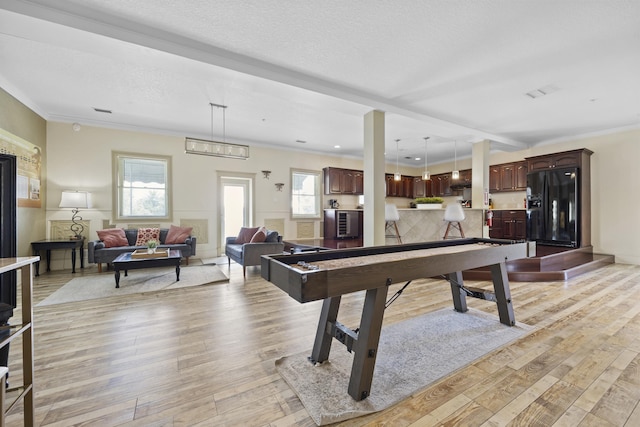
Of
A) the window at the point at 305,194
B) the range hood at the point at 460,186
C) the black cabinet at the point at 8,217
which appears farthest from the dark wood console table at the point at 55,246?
the range hood at the point at 460,186

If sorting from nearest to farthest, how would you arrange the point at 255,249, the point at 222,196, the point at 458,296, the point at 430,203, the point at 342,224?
1. the point at 458,296
2. the point at 255,249
3. the point at 430,203
4. the point at 222,196
5. the point at 342,224

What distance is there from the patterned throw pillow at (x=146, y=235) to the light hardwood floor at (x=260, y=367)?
211 centimetres

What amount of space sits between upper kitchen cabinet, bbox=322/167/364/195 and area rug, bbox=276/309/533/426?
5578 millimetres

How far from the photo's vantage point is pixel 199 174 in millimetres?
6582

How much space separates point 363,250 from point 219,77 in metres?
2.63

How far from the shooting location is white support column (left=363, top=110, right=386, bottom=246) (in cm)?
430

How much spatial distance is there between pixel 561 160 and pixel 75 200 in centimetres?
986

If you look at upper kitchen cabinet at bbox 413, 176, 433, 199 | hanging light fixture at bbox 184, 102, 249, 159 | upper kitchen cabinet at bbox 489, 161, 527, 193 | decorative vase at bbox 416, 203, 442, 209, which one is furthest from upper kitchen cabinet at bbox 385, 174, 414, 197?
hanging light fixture at bbox 184, 102, 249, 159

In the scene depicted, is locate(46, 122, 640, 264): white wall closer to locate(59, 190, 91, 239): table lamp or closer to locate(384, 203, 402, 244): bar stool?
locate(59, 190, 91, 239): table lamp

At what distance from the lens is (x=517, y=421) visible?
146cm

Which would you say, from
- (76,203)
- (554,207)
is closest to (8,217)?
(76,203)

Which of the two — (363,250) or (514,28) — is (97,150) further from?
(514,28)

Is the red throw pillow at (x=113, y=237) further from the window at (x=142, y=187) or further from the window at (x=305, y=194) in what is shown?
the window at (x=305, y=194)

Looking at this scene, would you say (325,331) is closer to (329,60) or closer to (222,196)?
A: (329,60)
